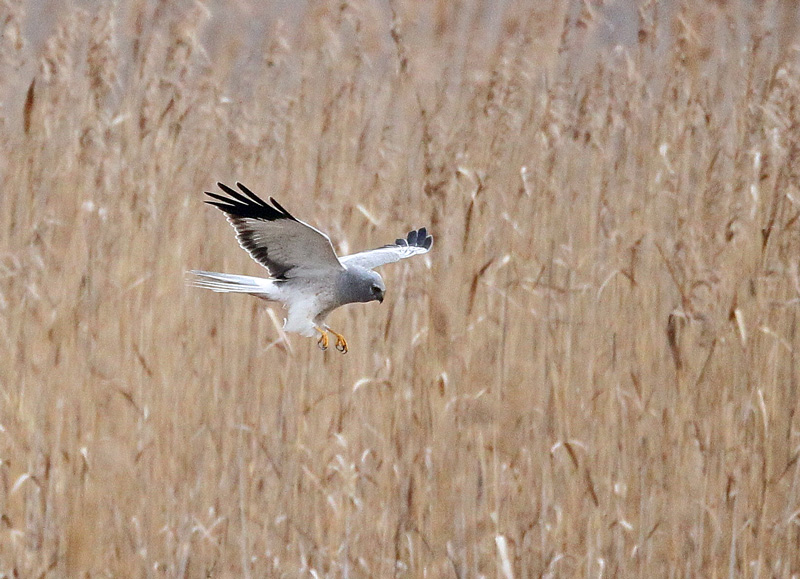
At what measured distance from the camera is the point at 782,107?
3.16 metres

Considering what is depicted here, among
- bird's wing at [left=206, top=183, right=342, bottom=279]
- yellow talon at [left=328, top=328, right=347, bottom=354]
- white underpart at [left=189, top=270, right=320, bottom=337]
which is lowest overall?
yellow talon at [left=328, top=328, right=347, bottom=354]

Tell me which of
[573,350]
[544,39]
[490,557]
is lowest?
[490,557]

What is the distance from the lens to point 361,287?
2607mm

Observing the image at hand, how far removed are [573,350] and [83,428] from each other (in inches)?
53.7

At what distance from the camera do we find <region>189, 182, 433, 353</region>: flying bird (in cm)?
250

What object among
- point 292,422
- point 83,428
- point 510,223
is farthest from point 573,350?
point 83,428

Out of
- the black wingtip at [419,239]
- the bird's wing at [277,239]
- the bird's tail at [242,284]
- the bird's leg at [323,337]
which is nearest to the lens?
the bird's wing at [277,239]

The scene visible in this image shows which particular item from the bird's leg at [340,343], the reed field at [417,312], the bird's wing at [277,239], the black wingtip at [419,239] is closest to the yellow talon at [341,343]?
the bird's leg at [340,343]

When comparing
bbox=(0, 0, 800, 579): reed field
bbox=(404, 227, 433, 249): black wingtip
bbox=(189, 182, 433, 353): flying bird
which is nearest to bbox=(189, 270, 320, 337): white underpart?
bbox=(189, 182, 433, 353): flying bird

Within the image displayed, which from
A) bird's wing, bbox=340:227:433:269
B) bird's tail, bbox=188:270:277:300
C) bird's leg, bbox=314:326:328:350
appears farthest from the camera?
bird's wing, bbox=340:227:433:269

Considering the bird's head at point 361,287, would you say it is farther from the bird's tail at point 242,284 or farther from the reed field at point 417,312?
the reed field at point 417,312

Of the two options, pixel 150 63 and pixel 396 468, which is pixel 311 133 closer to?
pixel 150 63

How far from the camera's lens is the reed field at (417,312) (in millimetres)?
2932

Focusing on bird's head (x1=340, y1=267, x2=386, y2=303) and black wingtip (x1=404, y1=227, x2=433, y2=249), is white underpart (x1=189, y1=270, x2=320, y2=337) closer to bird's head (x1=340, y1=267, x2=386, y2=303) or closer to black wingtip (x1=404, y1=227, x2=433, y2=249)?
bird's head (x1=340, y1=267, x2=386, y2=303)
